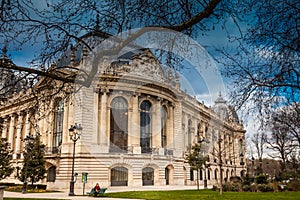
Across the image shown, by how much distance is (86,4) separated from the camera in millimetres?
6355

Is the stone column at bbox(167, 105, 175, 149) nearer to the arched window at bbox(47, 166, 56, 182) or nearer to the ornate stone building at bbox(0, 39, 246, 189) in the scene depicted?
the ornate stone building at bbox(0, 39, 246, 189)

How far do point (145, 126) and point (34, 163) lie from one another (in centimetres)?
1366

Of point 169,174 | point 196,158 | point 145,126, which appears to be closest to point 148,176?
point 169,174

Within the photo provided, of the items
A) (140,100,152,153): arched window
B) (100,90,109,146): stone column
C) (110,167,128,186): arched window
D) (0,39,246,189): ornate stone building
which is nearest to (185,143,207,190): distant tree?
(0,39,246,189): ornate stone building

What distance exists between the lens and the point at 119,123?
40375mm

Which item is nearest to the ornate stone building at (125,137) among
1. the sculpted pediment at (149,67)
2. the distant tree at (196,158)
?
the distant tree at (196,158)

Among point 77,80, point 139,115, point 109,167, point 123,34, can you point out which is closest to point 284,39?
point 123,34

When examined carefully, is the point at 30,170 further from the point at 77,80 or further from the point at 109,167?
the point at 77,80

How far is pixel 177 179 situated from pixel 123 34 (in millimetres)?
38298

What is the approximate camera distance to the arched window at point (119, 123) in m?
38.1

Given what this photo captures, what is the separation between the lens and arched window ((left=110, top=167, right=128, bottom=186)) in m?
36.4

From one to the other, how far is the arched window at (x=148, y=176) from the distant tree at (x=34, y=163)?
11.0 meters

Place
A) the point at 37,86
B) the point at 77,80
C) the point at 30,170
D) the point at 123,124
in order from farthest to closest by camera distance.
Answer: the point at 123,124
the point at 30,170
the point at 37,86
the point at 77,80

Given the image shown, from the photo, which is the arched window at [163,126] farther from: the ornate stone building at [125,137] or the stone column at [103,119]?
the stone column at [103,119]
